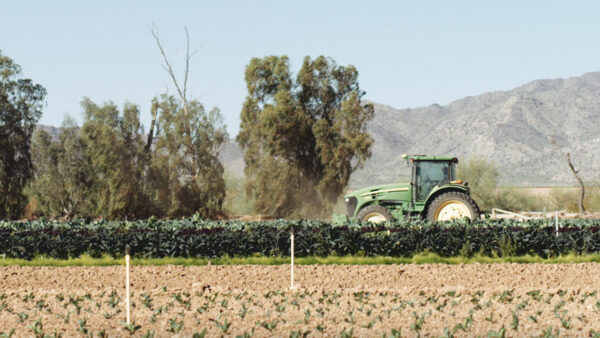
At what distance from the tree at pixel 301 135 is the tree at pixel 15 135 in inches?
412

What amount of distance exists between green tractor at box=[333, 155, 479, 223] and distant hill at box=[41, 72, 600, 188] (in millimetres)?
66271

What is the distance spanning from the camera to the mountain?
100250 millimetres

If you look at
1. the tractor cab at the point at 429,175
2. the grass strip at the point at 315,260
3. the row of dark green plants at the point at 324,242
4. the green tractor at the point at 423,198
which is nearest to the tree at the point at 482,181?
the green tractor at the point at 423,198

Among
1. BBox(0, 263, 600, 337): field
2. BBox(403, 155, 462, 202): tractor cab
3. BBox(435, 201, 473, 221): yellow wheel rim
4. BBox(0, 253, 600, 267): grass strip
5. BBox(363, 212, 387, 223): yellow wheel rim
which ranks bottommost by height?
BBox(0, 263, 600, 337): field

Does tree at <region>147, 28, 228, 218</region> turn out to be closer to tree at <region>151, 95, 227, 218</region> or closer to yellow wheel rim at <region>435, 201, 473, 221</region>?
tree at <region>151, 95, 227, 218</region>

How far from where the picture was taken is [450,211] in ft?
64.7

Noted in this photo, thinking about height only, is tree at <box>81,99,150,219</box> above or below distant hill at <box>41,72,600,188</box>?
below

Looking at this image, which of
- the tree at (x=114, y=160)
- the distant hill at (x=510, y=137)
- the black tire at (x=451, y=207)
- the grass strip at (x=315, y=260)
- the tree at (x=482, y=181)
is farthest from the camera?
the distant hill at (x=510, y=137)

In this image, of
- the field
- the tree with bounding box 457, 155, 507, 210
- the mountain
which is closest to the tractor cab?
the field

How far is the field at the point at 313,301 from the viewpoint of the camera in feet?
29.9

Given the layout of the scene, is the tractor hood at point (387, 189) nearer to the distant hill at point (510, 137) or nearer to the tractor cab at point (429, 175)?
the tractor cab at point (429, 175)

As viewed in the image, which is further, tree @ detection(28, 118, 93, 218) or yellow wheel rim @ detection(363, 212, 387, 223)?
tree @ detection(28, 118, 93, 218)

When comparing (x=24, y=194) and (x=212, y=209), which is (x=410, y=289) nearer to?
(x=212, y=209)

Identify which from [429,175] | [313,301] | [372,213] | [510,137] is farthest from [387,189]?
[510,137]
